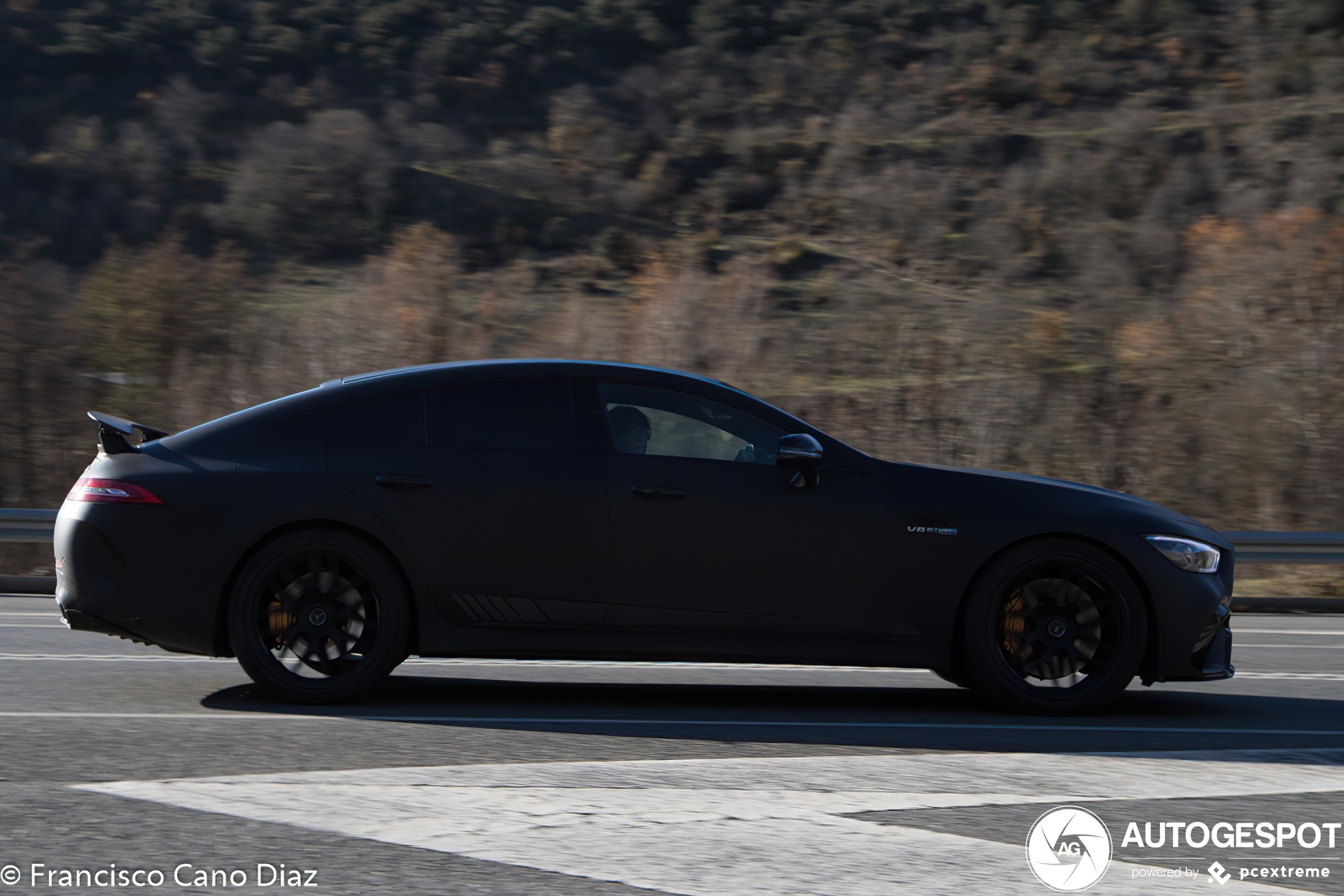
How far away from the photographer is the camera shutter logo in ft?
13.9

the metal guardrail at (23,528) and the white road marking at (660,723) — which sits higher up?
the metal guardrail at (23,528)

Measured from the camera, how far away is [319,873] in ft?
13.6

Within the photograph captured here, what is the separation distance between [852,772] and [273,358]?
16.3 meters

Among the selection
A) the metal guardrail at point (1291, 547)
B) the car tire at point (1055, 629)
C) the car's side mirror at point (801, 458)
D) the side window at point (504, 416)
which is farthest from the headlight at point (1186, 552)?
the metal guardrail at point (1291, 547)

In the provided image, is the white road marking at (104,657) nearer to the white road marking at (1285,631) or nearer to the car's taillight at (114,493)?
the car's taillight at (114,493)

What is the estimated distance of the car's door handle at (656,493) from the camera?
6.59 m

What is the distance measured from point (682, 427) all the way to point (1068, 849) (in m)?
2.80

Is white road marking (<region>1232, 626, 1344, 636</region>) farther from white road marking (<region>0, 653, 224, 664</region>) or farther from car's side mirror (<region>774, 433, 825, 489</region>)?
white road marking (<region>0, 653, 224, 664</region>)

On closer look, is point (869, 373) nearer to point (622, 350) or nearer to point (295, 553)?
point (622, 350)

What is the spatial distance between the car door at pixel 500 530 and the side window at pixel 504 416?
0.39 ft

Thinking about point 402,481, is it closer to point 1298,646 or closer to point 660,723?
point 660,723

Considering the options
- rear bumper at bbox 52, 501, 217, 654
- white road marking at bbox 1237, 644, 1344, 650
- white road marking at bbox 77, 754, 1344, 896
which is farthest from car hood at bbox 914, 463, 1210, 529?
rear bumper at bbox 52, 501, 217, 654

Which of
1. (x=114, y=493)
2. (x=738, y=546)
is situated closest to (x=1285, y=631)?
(x=738, y=546)

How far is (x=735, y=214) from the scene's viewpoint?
39312mm
